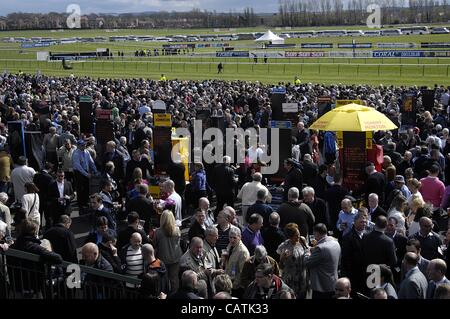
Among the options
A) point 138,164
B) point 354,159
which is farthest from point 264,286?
point 138,164

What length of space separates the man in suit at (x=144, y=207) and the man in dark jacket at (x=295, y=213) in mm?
2195

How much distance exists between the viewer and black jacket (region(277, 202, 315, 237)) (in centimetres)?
963

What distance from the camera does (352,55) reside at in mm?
61906

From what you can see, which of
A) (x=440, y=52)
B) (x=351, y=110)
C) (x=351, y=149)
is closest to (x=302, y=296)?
(x=351, y=149)

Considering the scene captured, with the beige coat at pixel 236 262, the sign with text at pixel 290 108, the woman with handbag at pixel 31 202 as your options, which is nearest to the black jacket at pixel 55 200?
the woman with handbag at pixel 31 202

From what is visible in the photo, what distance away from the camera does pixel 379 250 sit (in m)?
8.09

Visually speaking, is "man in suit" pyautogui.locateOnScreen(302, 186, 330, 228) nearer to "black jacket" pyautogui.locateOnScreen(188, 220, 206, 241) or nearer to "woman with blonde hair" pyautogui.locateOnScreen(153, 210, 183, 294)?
"black jacket" pyautogui.locateOnScreen(188, 220, 206, 241)

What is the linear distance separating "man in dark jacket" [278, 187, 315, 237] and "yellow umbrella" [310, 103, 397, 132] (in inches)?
125

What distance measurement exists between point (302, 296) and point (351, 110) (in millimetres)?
6038

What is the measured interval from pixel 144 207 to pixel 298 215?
254 centimetres

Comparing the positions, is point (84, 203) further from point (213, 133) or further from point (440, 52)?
point (440, 52)

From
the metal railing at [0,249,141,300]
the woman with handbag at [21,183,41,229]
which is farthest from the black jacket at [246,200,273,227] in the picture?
the woman with handbag at [21,183,41,229]

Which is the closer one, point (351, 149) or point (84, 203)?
point (351, 149)
